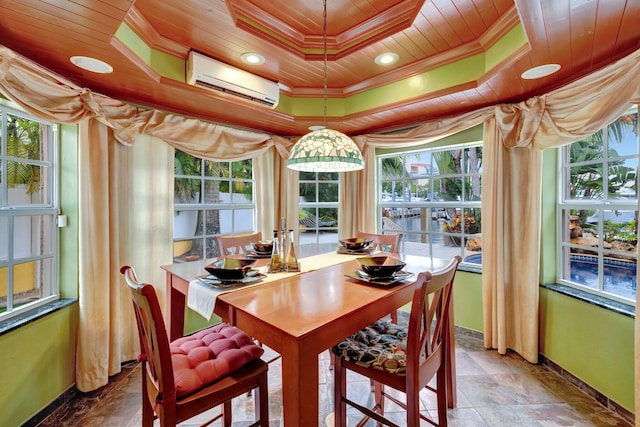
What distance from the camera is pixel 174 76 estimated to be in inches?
80.4

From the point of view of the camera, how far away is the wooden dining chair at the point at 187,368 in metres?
1.04

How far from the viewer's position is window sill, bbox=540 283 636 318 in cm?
171

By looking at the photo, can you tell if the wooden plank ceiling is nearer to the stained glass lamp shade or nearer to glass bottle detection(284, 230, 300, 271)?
the stained glass lamp shade

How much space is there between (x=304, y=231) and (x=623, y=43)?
299 cm

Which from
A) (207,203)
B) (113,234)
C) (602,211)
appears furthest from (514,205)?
(113,234)

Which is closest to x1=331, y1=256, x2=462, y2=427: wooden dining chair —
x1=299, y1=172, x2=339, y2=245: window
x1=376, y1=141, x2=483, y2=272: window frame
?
x1=376, y1=141, x2=483, y2=272: window frame

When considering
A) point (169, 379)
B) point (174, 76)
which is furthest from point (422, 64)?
point (169, 379)

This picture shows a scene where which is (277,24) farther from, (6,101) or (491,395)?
(491,395)

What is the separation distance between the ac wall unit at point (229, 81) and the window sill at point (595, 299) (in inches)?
106

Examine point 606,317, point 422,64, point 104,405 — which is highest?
point 422,64

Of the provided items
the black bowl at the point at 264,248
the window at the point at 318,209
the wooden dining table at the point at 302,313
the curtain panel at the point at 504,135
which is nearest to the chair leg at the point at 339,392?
the wooden dining table at the point at 302,313

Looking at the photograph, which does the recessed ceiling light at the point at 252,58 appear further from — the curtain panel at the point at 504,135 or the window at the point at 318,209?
the window at the point at 318,209

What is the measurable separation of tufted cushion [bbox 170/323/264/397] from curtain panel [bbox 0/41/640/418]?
1.60 meters

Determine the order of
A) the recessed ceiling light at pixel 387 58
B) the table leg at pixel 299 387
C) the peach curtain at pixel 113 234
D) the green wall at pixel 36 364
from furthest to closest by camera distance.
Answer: the recessed ceiling light at pixel 387 58 < the peach curtain at pixel 113 234 < the green wall at pixel 36 364 < the table leg at pixel 299 387
